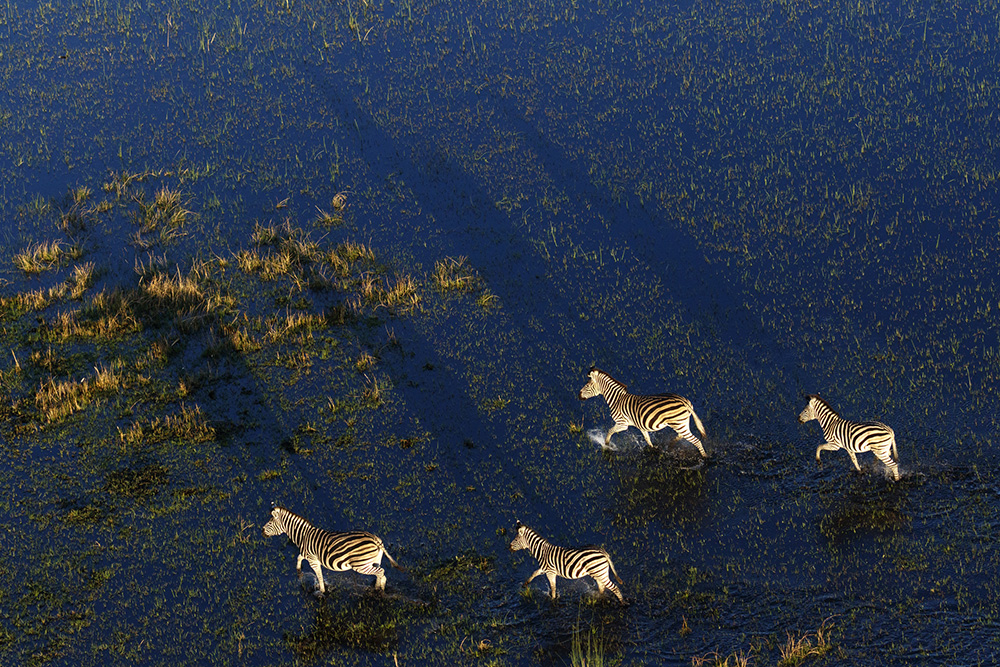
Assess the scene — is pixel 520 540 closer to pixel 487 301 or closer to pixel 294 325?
pixel 487 301

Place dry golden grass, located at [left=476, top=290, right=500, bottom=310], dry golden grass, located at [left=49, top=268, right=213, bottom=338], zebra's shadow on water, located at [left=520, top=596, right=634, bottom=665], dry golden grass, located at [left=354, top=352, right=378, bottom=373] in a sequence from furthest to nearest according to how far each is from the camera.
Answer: dry golden grass, located at [left=476, top=290, right=500, bottom=310]
dry golden grass, located at [left=49, top=268, right=213, bottom=338]
dry golden grass, located at [left=354, top=352, right=378, bottom=373]
zebra's shadow on water, located at [left=520, top=596, right=634, bottom=665]

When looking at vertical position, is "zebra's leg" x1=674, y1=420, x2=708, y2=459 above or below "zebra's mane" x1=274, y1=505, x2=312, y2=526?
above

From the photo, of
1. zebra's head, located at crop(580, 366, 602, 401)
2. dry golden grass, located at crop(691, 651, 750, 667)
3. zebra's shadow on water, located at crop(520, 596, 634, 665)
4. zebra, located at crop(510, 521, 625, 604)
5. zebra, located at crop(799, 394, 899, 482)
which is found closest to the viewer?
dry golden grass, located at crop(691, 651, 750, 667)

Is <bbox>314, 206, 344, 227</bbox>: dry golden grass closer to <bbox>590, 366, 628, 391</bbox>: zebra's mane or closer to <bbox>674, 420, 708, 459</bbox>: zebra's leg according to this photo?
<bbox>590, 366, 628, 391</bbox>: zebra's mane

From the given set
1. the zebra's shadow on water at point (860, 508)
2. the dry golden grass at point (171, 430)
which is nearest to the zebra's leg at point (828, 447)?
the zebra's shadow on water at point (860, 508)

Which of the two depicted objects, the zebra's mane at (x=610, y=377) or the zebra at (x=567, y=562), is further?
the zebra's mane at (x=610, y=377)

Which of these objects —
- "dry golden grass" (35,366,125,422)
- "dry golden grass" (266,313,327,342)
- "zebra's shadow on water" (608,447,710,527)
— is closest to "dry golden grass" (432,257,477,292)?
"dry golden grass" (266,313,327,342)

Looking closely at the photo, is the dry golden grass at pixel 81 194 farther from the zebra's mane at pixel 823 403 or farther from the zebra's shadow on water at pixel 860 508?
the zebra's shadow on water at pixel 860 508

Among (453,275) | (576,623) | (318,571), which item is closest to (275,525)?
(318,571)
